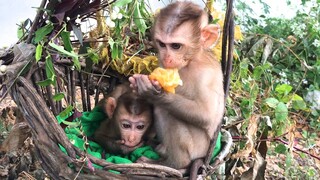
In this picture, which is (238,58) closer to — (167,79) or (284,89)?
(284,89)

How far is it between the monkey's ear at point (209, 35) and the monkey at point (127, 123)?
14.7 inches

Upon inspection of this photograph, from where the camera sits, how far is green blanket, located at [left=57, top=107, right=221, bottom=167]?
7.23ft

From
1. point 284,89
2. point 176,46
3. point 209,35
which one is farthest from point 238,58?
point 176,46

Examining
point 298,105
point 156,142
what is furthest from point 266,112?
point 156,142

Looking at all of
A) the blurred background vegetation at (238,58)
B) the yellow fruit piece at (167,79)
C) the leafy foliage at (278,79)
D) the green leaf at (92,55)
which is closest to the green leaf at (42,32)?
the blurred background vegetation at (238,58)

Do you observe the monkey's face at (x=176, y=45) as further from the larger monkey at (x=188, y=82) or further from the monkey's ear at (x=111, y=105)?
the monkey's ear at (x=111, y=105)

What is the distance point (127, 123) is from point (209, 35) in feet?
1.73

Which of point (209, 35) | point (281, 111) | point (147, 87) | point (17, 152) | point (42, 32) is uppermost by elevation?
point (42, 32)

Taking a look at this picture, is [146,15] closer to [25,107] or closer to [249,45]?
[25,107]

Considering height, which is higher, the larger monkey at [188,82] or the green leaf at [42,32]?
the green leaf at [42,32]

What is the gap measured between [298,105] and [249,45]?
101 cm

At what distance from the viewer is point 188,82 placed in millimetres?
2264

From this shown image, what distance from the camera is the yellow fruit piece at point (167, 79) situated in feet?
6.79

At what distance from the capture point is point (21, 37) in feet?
7.25
